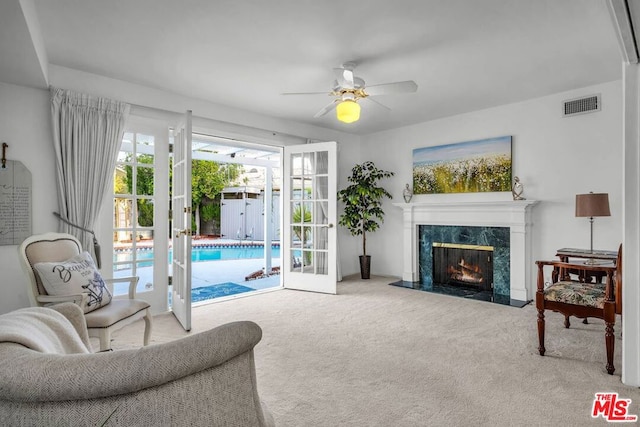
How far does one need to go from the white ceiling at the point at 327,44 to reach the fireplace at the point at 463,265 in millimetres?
2158

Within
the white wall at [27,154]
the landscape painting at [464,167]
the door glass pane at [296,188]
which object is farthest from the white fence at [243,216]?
the white wall at [27,154]

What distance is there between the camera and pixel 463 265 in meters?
5.24

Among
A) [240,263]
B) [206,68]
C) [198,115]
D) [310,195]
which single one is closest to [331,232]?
[310,195]

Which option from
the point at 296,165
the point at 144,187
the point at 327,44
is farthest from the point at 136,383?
the point at 296,165

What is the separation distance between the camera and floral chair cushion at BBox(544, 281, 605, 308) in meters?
2.57

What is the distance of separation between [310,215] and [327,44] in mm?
2742

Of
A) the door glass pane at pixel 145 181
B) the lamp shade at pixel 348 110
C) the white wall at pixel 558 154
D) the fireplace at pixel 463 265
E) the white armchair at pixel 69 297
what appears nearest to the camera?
the white armchair at pixel 69 297

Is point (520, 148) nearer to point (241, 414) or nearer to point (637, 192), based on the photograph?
point (637, 192)

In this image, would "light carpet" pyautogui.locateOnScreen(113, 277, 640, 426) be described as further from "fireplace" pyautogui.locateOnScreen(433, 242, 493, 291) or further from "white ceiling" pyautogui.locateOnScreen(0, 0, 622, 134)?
"white ceiling" pyautogui.locateOnScreen(0, 0, 622, 134)

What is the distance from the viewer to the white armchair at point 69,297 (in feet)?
7.79

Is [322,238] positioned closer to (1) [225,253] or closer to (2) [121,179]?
(2) [121,179]
